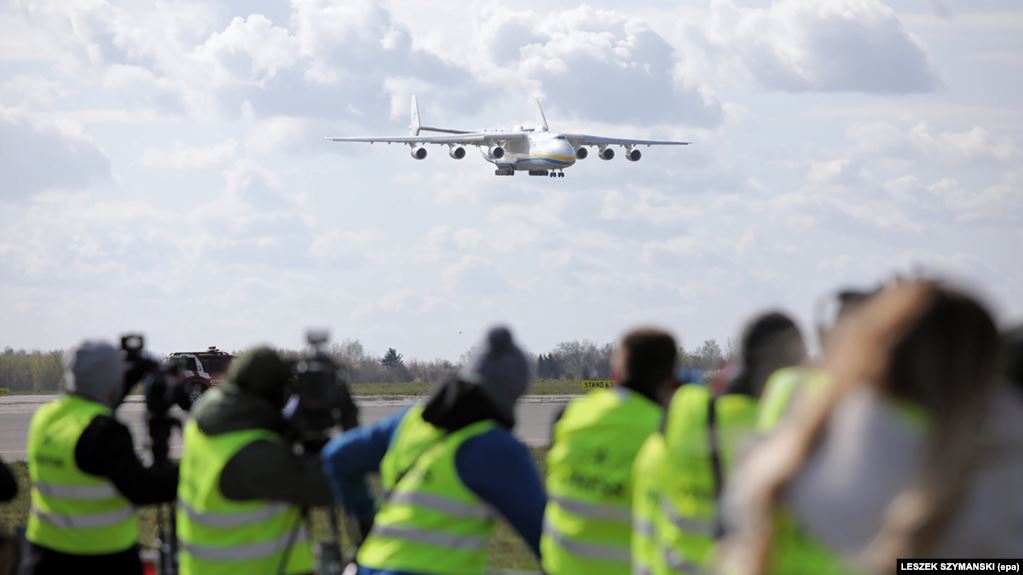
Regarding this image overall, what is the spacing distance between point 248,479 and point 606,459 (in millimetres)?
1357

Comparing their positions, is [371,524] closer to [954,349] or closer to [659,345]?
[659,345]

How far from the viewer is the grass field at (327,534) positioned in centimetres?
1121

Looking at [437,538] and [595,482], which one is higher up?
[595,482]

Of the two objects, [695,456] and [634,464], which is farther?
[634,464]

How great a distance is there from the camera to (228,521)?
5.40 metres

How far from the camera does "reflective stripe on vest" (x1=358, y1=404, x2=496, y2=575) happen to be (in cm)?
484

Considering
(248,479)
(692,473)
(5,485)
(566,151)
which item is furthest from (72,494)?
(566,151)

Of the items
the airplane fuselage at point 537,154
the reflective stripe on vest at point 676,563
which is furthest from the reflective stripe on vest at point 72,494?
the airplane fuselage at point 537,154

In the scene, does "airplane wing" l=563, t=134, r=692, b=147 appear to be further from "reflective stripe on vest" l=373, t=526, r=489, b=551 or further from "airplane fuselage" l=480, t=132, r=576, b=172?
"reflective stripe on vest" l=373, t=526, r=489, b=551

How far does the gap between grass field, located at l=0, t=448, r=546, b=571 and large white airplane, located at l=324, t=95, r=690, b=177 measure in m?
50.4

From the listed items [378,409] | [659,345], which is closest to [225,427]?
[659,345]

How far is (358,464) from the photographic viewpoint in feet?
17.0

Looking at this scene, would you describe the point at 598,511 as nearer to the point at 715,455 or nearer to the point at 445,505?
the point at 445,505

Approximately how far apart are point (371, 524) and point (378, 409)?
34525mm
